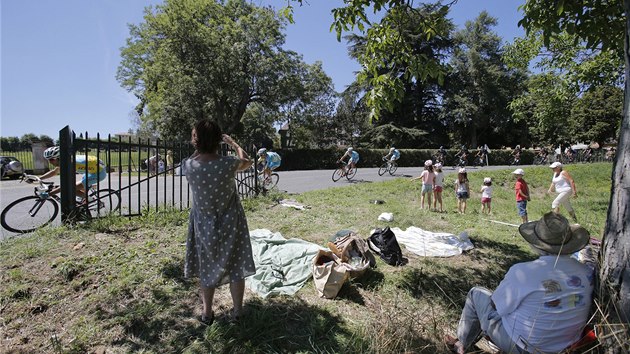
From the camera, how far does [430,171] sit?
33.4ft

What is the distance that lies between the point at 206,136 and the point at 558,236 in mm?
2758

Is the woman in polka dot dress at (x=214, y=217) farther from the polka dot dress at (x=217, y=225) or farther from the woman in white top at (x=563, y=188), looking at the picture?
the woman in white top at (x=563, y=188)

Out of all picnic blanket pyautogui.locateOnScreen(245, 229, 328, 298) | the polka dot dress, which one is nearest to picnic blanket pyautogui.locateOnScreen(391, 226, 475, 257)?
picnic blanket pyautogui.locateOnScreen(245, 229, 328, 298)

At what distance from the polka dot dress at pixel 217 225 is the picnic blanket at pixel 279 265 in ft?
3.23

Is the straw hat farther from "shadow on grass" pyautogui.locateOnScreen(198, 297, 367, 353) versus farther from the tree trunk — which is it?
"shadow on grass" pyautogui.locateOnScreen(198, 297, 367, 353)

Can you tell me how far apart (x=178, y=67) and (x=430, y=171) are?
21523 mm

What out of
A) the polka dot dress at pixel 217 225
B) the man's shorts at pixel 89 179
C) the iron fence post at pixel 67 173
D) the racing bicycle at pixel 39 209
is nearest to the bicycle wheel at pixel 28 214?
the racing bicycle at pixel 39 209

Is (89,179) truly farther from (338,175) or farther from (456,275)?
(338,175)

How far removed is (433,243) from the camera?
19.5 ft

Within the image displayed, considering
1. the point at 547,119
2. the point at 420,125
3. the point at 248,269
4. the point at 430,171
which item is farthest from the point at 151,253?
the point at 420,125

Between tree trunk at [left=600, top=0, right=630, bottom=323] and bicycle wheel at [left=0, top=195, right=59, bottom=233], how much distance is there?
7131mm

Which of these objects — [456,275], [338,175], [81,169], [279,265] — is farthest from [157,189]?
[338,175]

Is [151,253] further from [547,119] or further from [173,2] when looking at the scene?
[173,2]

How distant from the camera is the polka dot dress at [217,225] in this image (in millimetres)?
2855
